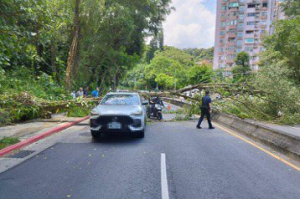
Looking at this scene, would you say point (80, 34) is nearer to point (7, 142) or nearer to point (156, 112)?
point (156, 112)

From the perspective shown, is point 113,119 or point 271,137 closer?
point 271,137

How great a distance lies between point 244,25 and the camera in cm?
6688

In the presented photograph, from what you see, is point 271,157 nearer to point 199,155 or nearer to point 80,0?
point 199,155

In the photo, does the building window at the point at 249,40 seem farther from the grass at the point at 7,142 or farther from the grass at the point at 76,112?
the grass at the point at 7,142

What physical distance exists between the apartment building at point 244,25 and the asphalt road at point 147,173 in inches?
2407

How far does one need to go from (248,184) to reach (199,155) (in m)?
2.04

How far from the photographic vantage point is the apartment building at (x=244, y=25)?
6528 cm

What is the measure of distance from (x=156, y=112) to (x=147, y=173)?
8.89m

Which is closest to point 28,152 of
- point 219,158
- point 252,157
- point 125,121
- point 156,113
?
point 125,121

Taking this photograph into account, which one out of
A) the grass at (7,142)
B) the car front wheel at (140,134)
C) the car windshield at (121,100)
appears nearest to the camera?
the grass at (7,142)

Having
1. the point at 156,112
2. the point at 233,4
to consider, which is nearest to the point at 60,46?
the point at 156,112

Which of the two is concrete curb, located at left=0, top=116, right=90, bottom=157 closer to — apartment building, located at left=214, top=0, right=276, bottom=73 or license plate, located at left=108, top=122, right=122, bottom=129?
license plate, located at left=108, top=122, right=122, bottom=129

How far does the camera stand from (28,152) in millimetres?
6699

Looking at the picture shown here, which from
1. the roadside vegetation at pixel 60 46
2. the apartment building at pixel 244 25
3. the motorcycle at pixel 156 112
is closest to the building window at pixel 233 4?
the apartment building at pixel 244 25
